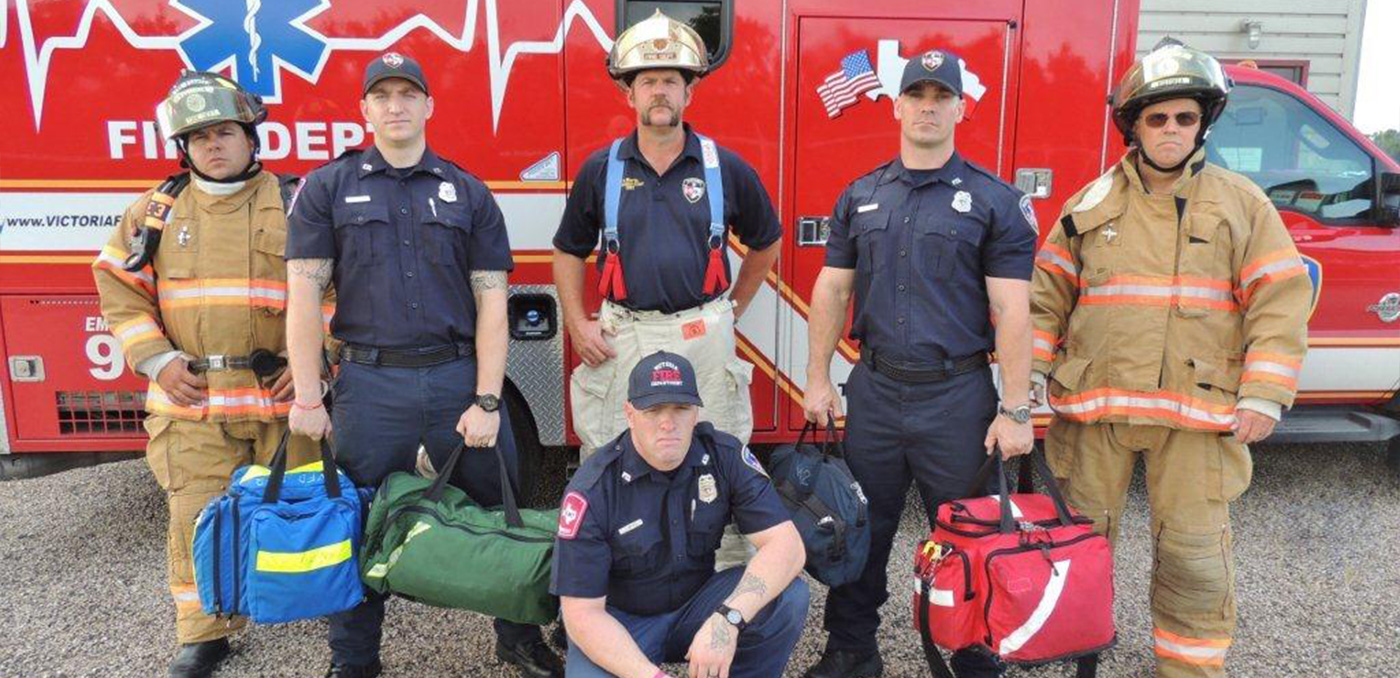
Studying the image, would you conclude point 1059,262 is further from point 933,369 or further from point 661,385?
point 661,385

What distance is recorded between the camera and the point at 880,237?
2.65 metres

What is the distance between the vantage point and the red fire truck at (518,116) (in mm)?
3348

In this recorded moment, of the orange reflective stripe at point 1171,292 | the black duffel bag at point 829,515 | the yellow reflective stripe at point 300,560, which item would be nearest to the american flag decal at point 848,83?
the orange reflective stripe at point 1171,292

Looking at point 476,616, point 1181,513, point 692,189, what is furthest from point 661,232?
point 1181,513

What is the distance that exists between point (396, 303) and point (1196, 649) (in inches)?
104

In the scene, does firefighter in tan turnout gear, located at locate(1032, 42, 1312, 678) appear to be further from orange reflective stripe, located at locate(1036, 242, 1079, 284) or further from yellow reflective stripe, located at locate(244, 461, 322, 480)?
yellow reflective stripe, located at locate(244, 461, 322, 480)

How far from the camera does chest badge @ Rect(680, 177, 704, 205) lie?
2.89m

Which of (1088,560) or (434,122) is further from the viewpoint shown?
(434,122)

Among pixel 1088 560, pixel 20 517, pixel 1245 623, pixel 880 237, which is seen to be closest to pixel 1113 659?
pixel 1245 623

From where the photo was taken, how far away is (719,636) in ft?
7.34

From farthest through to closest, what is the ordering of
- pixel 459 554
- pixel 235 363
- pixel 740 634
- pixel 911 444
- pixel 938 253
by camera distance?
pixel 235 363 < pixel 911 444 < pixel 938 253 < pixel 459 554 < pixel 740 634

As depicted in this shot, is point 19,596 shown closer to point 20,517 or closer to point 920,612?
point 20,517

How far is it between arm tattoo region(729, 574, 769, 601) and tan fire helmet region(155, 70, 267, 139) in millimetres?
2099

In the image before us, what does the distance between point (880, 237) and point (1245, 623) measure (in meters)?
2.17
